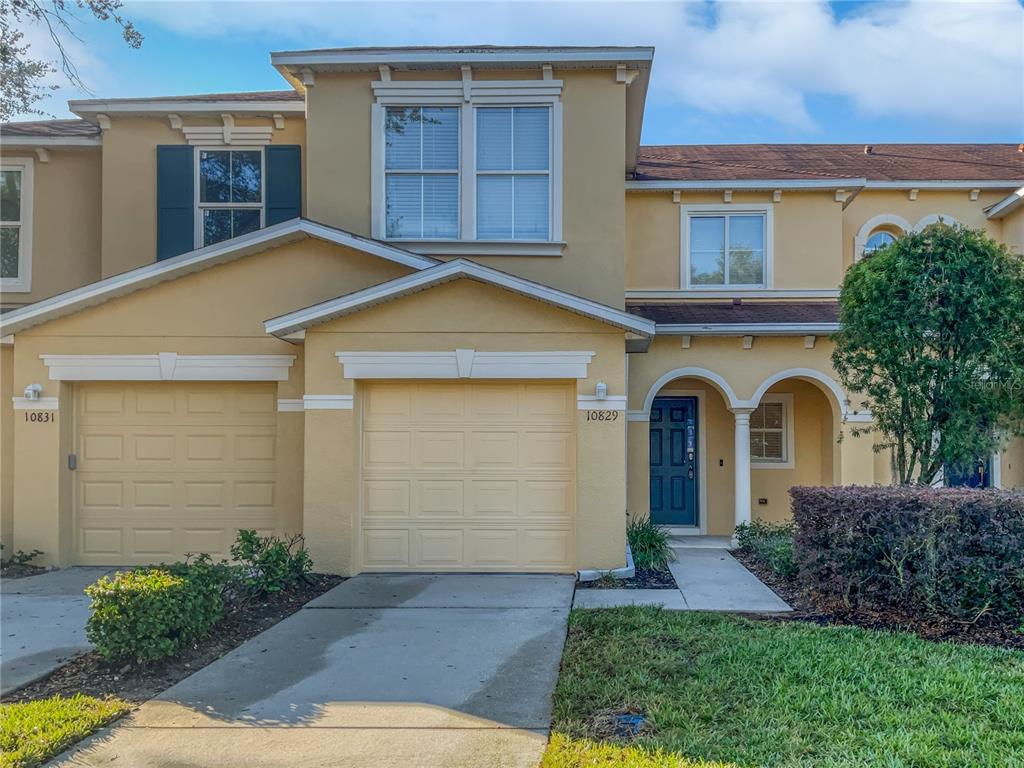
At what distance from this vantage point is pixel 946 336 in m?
7.79

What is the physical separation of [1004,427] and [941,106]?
12.6 metres

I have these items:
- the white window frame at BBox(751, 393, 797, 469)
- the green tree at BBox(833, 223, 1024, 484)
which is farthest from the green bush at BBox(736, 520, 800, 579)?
the green tree at BBox(833, 223, 1024, 484)

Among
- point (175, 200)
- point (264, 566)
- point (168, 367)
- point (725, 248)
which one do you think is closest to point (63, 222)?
point (175, 200)

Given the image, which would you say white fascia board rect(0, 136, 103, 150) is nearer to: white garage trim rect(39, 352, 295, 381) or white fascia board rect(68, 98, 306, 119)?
white fascia board rect(68, 98, 306, 119)

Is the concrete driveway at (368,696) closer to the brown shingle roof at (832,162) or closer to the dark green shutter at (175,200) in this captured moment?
the dark green shutter at (175,200)

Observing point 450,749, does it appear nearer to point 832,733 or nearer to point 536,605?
point 832,733

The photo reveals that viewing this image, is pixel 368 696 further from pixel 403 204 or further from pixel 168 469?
pixel 403 204

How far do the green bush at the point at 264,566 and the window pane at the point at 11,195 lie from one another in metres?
7.78

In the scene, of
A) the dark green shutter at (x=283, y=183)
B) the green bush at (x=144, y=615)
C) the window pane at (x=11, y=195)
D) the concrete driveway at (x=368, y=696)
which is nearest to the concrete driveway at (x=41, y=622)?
the green bush at (x=144, y=615)

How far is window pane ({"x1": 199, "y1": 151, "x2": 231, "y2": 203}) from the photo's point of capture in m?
11.1

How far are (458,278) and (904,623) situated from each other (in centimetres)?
573

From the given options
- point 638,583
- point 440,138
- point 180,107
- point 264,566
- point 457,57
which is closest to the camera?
point 264,566

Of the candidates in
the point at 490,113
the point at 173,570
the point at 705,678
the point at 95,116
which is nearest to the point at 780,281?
the point at 490,113

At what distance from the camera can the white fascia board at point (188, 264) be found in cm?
916
